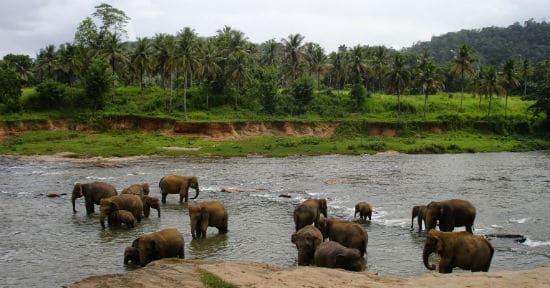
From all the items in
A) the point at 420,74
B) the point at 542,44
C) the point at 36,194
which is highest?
the point at 542,44

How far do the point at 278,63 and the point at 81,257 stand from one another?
81.2 metres

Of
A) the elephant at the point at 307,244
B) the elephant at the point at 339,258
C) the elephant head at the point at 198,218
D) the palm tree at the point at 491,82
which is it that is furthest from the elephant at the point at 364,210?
the palm tree at the point at 491,82

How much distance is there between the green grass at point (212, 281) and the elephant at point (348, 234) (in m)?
5.23

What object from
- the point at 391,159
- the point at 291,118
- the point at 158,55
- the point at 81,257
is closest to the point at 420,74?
the point at 291,118

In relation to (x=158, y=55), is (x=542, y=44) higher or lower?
higher

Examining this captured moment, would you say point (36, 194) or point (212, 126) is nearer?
point (36, 194)

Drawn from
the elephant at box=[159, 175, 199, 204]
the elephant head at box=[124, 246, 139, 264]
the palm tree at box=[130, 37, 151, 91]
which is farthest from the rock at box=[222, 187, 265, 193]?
the palm tree at box=[130, 37, 151, 91]

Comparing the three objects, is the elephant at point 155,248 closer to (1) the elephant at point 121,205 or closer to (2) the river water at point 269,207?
(2) the river water at point 269,207

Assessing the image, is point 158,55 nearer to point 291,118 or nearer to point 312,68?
point 291,118

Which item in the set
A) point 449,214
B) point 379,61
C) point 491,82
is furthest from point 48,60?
point 449,214

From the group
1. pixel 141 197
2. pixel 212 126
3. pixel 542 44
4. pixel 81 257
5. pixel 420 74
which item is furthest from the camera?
pixel 542 44

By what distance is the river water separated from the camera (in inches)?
651

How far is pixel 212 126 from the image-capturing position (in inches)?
2430

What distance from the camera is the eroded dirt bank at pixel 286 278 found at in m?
11.5
